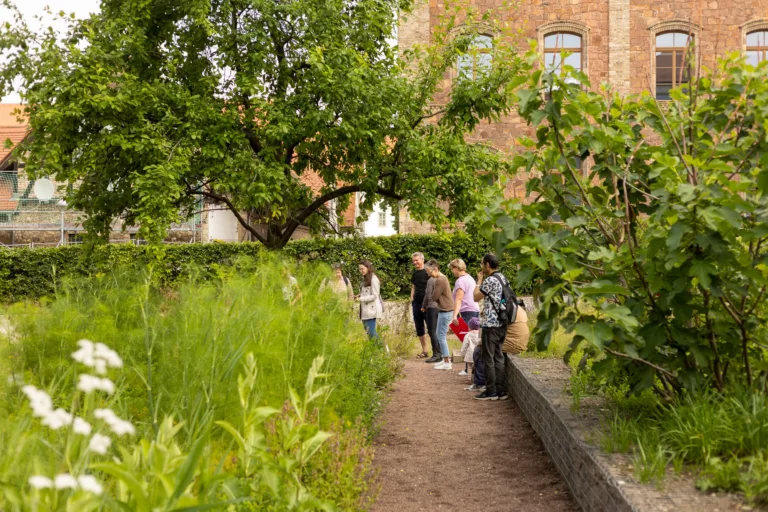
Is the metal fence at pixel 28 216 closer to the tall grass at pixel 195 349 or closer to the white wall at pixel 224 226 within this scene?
the white wall at pixel 224 226

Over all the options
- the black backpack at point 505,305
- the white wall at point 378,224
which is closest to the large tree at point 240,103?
the black backpack at point 505,305

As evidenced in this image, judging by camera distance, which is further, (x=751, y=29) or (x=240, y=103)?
(x=751, y=29)

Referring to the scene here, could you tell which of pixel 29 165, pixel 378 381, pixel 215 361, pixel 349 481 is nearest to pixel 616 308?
pixel 349 481

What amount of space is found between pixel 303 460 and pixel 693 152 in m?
3.42

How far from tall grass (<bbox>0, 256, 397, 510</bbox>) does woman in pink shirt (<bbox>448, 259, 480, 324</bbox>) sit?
4344mm

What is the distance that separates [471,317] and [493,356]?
2739 mm

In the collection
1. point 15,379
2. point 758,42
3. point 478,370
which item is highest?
Result: point 758,42

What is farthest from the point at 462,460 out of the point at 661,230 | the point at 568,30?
the point at 568,30

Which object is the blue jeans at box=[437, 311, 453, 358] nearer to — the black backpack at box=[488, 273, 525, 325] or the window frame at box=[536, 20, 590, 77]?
the black backpack at box=[488, 273, 525, 325]

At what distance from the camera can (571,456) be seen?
545 centimetres

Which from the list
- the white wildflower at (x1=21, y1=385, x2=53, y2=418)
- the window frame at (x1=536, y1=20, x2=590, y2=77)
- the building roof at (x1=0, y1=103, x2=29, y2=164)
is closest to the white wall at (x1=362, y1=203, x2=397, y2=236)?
the window frame at (x1=536, y1=20, x2=590, y2=77)

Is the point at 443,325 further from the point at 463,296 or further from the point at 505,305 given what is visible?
the point at 505,305

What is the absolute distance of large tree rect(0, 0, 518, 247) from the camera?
10195 millimetres

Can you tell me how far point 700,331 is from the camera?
205 inches
